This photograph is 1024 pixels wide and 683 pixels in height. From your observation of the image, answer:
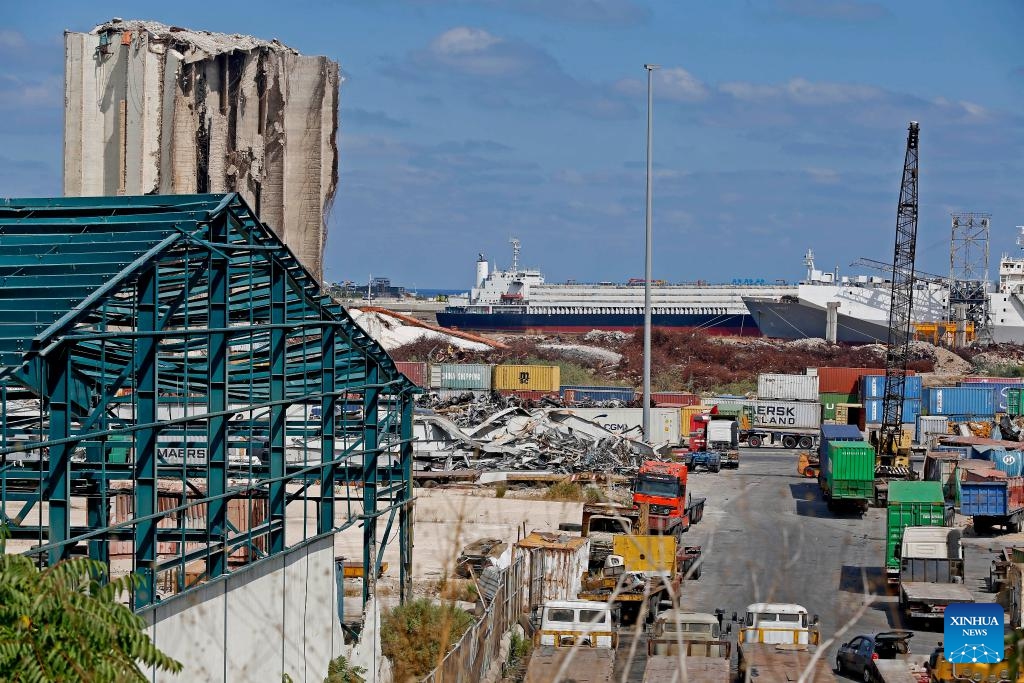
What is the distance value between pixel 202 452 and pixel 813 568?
15.9m

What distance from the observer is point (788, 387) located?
221 ft

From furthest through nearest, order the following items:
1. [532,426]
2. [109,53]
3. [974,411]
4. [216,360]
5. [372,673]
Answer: [974,411] < [532,426] < [109,53] < [372,673] < [216,360]

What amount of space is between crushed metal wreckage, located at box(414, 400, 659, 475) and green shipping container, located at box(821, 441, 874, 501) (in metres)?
8.36

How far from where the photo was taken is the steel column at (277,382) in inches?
725

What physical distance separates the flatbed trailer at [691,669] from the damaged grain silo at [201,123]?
94.5 ft

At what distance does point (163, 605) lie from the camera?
47.0ft

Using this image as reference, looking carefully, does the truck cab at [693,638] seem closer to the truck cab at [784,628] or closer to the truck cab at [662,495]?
the truck cab at [784,628]

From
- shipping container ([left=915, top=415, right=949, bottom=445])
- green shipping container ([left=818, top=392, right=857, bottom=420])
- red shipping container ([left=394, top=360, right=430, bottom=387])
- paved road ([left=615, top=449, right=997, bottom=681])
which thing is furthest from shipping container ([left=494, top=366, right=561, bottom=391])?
shipping container ([left=915, top=415, right=949, bottom=445])

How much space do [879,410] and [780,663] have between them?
163ft

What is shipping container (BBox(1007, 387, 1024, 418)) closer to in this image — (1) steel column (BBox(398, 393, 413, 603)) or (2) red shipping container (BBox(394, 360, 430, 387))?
(2) red shipping container (BBox(394, 360, 430, 387))

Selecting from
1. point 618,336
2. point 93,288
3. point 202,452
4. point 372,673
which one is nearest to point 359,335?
point 372,673

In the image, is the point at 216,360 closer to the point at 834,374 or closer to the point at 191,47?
the point at 191,47

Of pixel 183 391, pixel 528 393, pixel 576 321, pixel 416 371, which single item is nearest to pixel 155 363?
pixel 183 391

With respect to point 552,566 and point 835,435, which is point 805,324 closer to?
point 835,435
